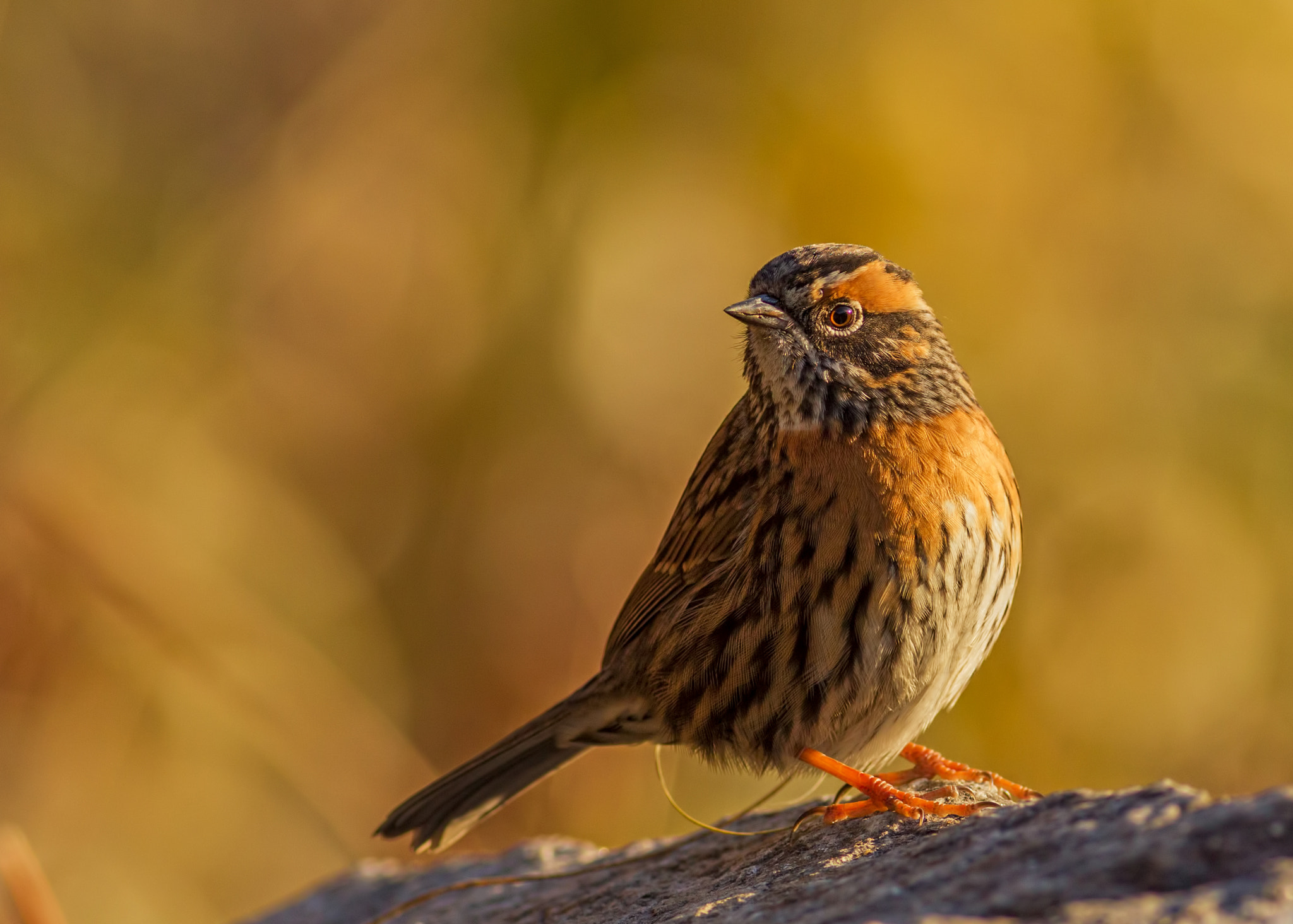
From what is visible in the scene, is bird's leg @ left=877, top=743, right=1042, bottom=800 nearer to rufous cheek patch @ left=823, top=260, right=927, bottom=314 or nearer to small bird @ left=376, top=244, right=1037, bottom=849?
small bird @ left=376, top=244, right=1037, bottom=849

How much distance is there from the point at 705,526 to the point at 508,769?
3.19 ft

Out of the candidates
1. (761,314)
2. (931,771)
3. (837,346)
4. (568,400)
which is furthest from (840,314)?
(568,400)

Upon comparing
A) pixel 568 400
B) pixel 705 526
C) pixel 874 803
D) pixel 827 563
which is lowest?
pixel 874 803

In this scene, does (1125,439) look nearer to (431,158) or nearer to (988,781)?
(988,781)

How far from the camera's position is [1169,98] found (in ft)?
17.7

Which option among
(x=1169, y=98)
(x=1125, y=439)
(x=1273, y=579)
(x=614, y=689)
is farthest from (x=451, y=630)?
(x=1169, y=98)

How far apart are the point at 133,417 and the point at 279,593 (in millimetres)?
939

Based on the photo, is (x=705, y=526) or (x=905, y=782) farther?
(x=705, y=526)

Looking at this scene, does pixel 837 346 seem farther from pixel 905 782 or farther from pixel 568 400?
pixel 568 400

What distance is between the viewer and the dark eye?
356 cm

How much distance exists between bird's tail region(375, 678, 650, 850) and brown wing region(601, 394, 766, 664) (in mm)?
182

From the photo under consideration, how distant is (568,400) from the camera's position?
5488 mm

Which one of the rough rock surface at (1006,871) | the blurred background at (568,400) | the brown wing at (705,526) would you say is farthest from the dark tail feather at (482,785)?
the blurred background at (568,400)

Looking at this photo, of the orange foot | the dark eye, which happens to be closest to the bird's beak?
the dark eye
